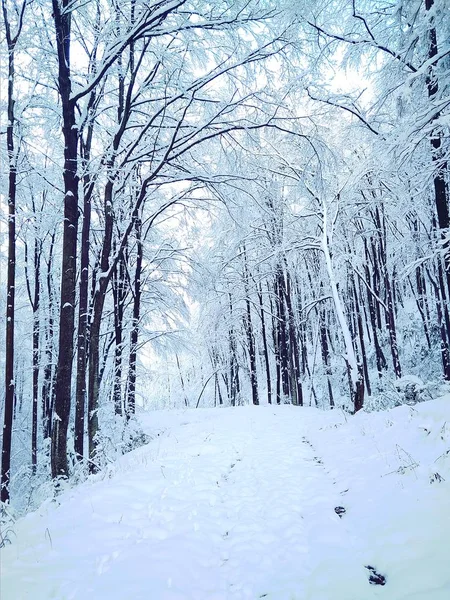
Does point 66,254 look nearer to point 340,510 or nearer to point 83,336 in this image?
point 83,336

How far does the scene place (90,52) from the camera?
7.65m

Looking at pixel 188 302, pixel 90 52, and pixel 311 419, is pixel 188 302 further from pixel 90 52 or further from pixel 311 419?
pixel 90 52

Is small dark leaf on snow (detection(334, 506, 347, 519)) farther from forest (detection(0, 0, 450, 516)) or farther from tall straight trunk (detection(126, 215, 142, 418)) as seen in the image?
tall straight trunk (detection(126, 215, 142, 418))

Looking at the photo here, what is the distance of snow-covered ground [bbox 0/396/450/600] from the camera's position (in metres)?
2.38

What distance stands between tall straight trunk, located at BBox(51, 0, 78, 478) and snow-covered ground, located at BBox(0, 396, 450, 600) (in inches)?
47.6

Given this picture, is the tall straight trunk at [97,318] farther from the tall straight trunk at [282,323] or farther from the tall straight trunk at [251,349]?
the tall straight trunk at [251,349]

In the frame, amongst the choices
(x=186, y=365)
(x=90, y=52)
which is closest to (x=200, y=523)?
(x=90, y=52)

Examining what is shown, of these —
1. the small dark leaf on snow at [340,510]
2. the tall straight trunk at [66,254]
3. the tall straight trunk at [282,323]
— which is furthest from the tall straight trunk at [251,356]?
the small dark leaf on snow at [340,510]

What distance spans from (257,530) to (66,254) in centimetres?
510

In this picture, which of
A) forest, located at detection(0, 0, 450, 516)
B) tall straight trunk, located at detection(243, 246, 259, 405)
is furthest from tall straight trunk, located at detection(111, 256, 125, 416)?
tall straight trunk, located at detection(243, 246, 259, 405)

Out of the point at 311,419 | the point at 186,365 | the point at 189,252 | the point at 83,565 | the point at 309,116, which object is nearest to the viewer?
the point at 83,565

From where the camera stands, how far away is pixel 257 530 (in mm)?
3350

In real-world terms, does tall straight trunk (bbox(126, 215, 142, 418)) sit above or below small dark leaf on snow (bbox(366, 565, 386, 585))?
above

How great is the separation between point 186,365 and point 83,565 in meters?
43.5
